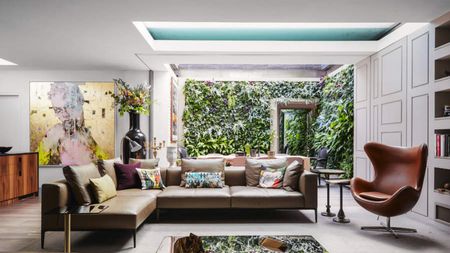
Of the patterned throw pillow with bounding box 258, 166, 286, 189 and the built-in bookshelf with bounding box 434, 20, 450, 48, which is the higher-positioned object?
the built-in bookshelf with bounding box 434, 20, 450, 48

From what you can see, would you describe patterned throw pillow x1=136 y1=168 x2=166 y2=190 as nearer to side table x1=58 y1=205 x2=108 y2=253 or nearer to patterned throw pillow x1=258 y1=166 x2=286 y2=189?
patterned throw pillow x1=258 y1=166 x2=286 y2=189

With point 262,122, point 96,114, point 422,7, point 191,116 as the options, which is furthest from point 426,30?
point 96,114

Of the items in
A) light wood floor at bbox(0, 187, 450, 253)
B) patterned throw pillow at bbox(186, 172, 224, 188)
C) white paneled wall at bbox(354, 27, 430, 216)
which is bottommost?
light wood floor at bbox(0, 187, 450, 253)

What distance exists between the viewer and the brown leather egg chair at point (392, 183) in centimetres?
355

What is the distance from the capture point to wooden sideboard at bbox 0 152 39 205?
547 centimetres

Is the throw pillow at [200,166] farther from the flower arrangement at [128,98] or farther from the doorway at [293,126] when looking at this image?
the doorway at [293,126]

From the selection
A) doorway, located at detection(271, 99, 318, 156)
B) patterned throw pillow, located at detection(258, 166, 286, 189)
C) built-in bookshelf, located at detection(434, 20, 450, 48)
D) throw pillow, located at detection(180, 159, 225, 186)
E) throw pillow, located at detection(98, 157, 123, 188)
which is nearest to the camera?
built-in bookshelf, located at detection(434, 20, 450, 48)

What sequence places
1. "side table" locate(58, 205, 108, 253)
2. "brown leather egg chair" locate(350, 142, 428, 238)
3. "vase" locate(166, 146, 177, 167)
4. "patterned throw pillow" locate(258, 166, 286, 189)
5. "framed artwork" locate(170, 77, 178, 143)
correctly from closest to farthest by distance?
"side table" locate(58, 205, 108, 253)
"brown leather egg chair" locate(350, 142, 428, 238)
"patterned throw pillow" locate(258, 166, 286, 189)
"vase" locate(166, 146, 177, 167)
"framed artwork" locate(170, 77, 178, 143)

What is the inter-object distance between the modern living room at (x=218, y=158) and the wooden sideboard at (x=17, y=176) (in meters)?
0.03

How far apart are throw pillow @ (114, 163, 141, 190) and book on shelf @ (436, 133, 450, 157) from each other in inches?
161

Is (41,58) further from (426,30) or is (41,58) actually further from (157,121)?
(426,30)

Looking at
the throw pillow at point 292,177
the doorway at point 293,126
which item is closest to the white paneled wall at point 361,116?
the throw pillow at point 292,177

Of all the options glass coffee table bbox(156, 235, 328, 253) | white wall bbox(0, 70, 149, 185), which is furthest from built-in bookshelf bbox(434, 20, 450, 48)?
white wall bbox(0, 70, 149, 185)

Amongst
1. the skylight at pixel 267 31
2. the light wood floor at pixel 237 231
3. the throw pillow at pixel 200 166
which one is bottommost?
the light wood floor at pixel 237 231
